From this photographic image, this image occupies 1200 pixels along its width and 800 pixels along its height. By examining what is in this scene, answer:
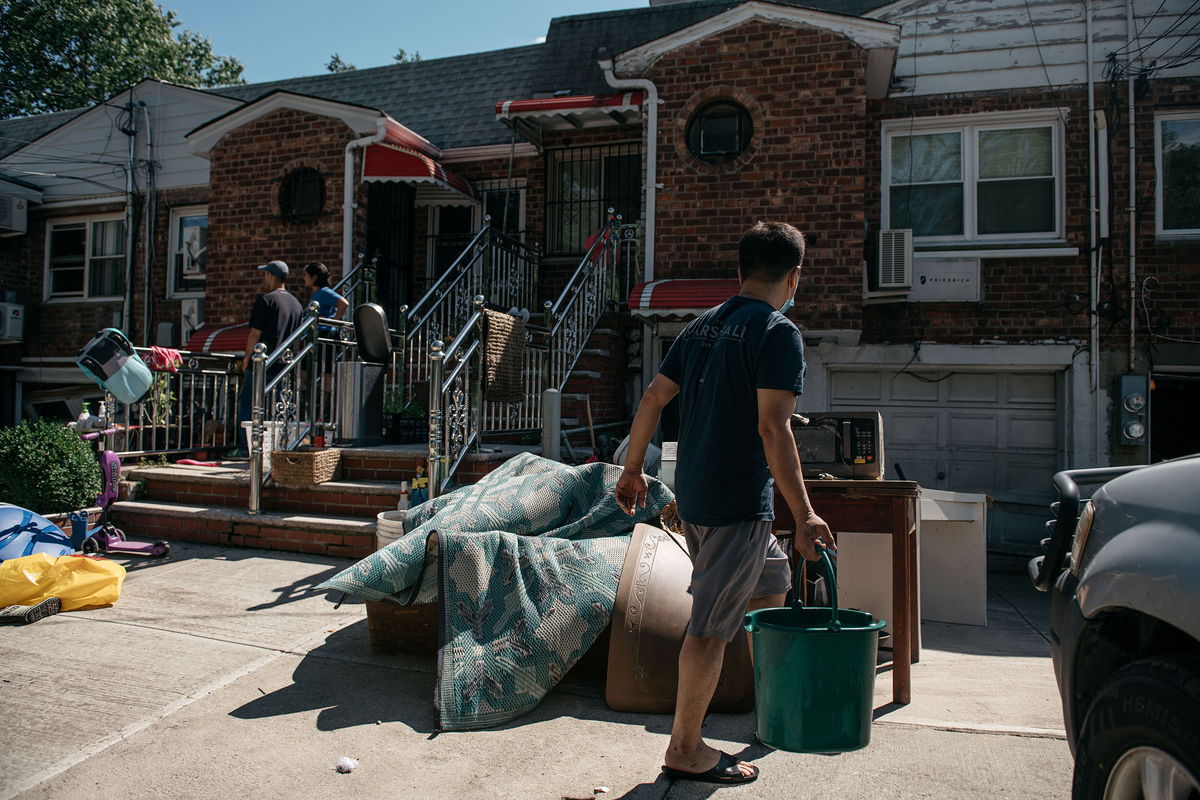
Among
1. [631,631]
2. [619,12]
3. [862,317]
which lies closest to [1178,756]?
[631,631]

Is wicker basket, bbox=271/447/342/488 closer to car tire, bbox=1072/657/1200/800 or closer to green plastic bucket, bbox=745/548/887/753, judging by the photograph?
green plastic bucket, bbox=745/548/887/753

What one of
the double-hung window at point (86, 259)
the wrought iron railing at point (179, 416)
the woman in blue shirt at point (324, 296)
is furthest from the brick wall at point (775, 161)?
the double-hung window at point (86, 259)

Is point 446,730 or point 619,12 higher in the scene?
point 619,12

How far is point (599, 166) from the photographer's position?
1047 centimetres

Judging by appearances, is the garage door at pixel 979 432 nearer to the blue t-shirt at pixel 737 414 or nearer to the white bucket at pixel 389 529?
the white bucket at pixel 389 529

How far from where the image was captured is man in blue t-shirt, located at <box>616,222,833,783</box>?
8.38ft

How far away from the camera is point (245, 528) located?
6234 millimetres

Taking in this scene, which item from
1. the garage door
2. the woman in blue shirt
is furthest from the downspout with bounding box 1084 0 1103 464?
the woman in blue shirt

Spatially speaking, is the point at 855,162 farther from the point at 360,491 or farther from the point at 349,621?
the point at 349,621

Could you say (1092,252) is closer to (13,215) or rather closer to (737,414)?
(737,414)

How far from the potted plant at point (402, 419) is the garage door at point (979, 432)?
4.35 metres

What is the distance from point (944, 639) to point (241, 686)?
13.0ft

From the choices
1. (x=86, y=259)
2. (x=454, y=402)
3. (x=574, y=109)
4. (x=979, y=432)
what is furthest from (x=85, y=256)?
(x=979, y=432)

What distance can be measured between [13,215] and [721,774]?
1467 centimetres
